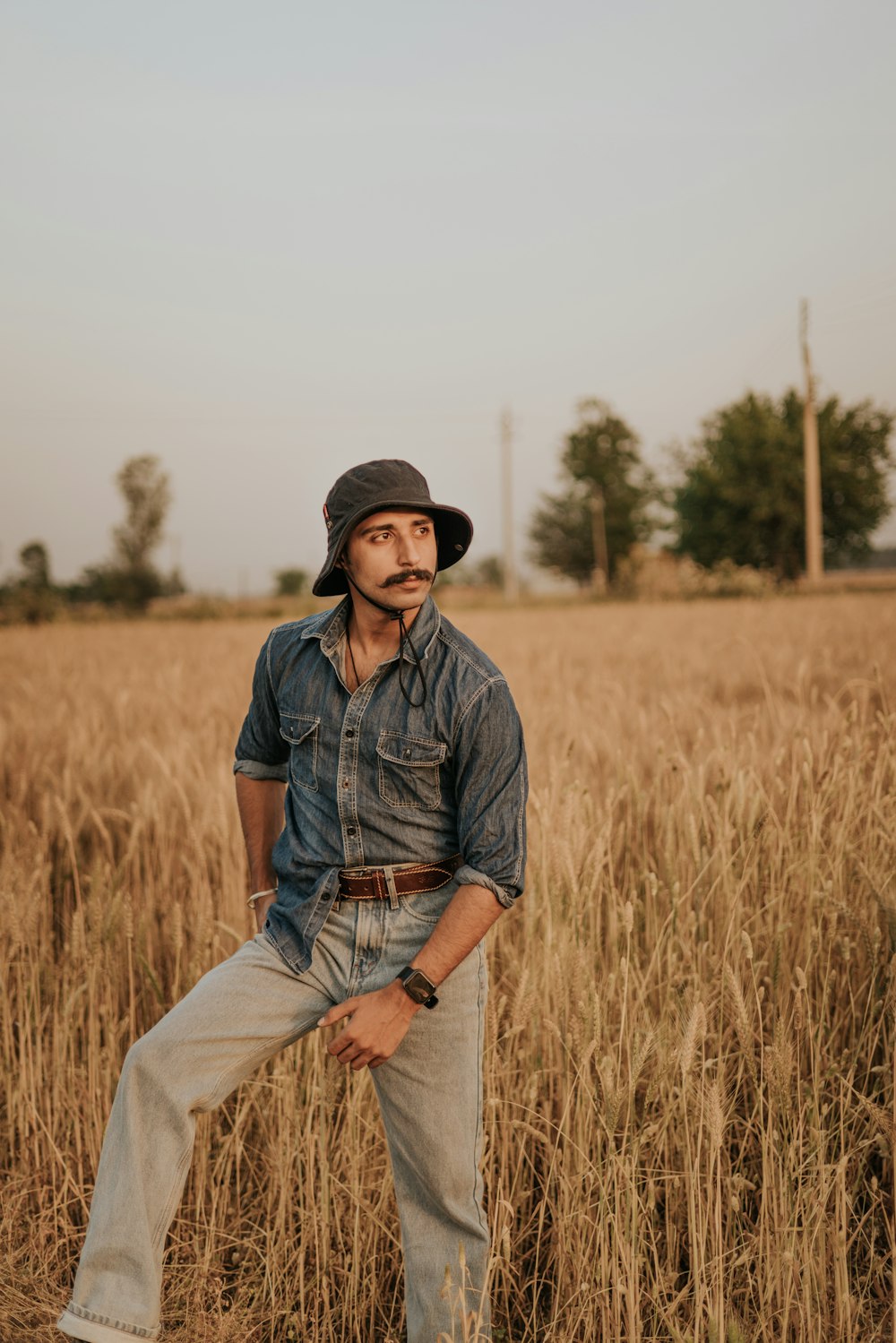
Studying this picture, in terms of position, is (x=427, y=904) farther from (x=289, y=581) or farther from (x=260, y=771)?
(x=289, y=581)

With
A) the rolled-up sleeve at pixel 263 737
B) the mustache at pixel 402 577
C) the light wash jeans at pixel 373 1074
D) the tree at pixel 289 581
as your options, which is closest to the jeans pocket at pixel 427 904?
the light wash jeans at pixel 373 1074

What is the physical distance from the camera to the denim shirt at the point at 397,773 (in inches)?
73.1

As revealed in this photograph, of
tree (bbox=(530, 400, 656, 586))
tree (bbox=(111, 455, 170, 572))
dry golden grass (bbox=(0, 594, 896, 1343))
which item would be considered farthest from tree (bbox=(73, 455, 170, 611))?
dry golden grass (bbox=(0, 594, 896, 1343))

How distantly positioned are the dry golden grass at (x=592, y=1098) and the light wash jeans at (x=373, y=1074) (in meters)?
0.17

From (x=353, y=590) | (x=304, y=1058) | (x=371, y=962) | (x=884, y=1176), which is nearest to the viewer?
(x=371, y=962)

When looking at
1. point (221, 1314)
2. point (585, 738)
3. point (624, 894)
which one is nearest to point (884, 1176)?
point (624, 894)

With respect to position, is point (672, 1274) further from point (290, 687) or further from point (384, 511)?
point (384, 511)

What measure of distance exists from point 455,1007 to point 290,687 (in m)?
0.68

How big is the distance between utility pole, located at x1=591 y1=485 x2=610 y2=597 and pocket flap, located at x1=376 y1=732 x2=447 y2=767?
2085 inches

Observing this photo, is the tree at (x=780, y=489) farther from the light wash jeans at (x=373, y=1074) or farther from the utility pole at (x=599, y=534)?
the light wash jeans at (x=373, y=1074)

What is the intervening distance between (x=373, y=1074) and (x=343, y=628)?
839 mm

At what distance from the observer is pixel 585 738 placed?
4.08 m

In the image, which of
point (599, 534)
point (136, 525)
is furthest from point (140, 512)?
point (599, 534)

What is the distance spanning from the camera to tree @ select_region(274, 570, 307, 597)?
5835 centimetres
